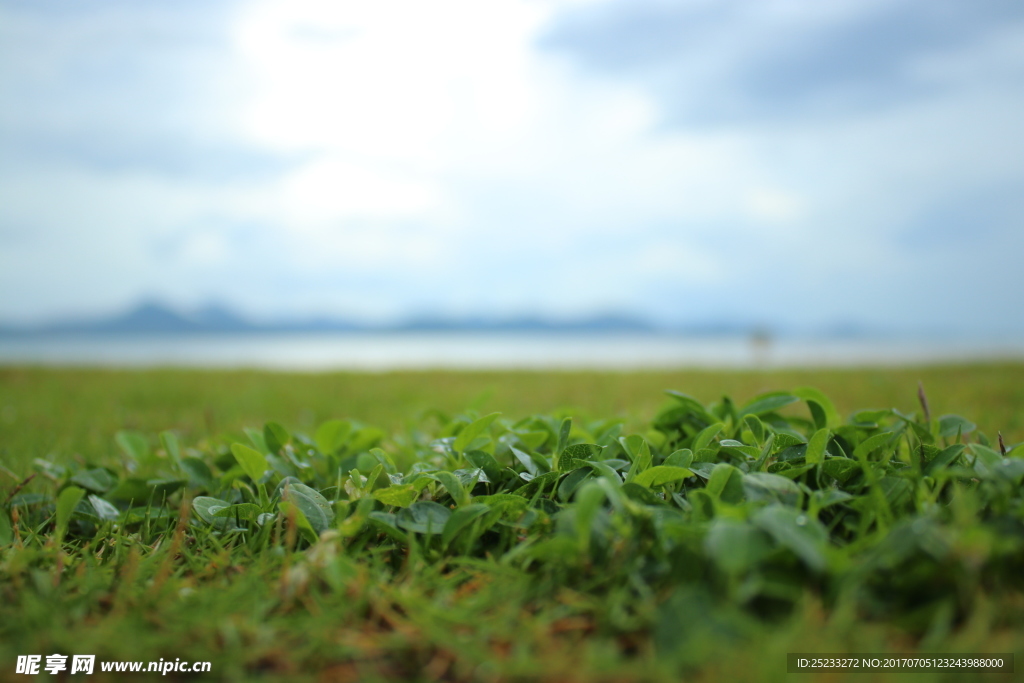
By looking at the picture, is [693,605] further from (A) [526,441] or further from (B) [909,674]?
(A) [526,441]

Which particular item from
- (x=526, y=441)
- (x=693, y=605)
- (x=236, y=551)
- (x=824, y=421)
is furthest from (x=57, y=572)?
(x=824, y=421)

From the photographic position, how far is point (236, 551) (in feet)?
4.46

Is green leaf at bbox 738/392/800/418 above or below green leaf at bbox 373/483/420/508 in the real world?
above

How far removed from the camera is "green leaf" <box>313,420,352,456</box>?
72.9 inches

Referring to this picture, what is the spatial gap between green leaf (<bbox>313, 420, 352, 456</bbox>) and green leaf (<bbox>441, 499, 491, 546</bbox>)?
73cm

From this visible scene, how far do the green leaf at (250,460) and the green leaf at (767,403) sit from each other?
1288 mm

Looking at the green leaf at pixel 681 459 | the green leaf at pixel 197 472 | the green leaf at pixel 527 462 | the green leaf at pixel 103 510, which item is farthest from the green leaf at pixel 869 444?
the green leaf at pixel 103 510

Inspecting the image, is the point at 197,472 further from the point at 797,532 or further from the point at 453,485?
the point at 797,532

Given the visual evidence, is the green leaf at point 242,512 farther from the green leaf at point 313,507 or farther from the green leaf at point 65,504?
the green leaf at point 65,504

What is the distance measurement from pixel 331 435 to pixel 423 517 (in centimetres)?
66

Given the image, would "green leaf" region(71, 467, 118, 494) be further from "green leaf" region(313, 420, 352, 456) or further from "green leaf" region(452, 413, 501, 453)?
"green leaf" region(452, 413, 501, 453)

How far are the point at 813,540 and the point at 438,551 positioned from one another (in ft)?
2.29

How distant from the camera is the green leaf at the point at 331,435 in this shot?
6.08 ft

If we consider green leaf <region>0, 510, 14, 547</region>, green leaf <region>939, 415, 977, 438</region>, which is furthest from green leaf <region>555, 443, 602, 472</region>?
green leaf <region>0, 510, 14, 547</region>
